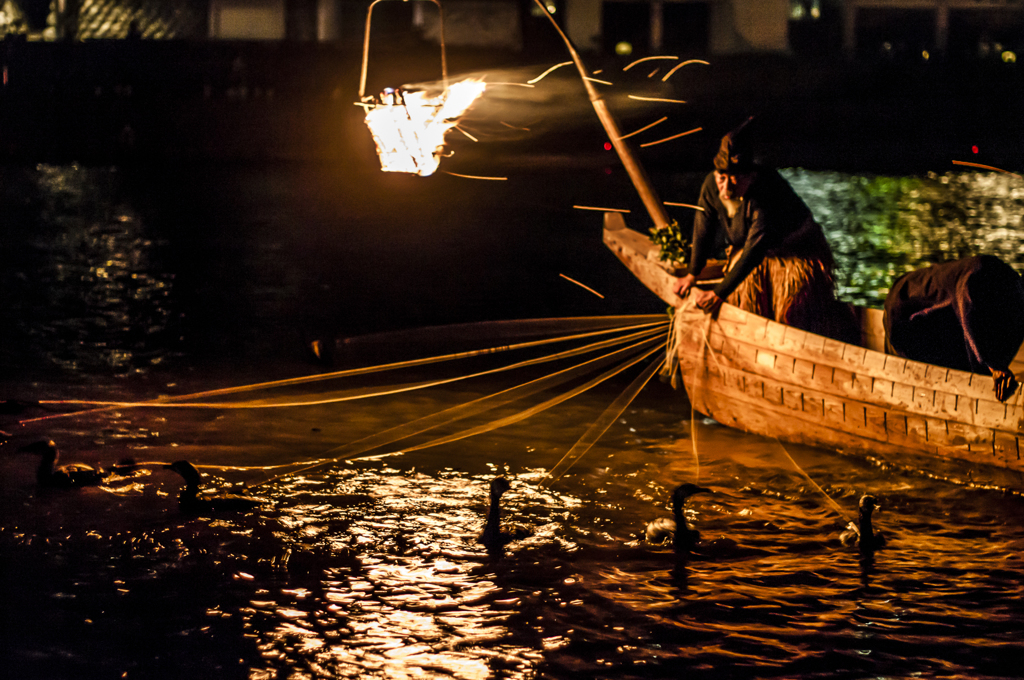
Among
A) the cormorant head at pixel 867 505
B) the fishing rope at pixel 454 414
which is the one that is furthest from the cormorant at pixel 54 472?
the cormorant head at pixel 867 505

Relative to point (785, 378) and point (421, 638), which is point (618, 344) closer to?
point (785, 378)

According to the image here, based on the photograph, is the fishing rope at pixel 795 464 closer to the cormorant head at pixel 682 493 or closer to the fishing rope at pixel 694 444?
the fishing rope at pixel 694 444

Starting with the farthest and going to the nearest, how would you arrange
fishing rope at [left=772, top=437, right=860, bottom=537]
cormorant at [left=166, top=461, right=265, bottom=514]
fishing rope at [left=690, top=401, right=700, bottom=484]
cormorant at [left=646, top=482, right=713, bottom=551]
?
fishing rope at [left=690, top=401, right=700, bottom=484] → cormorant at [left=166, top=461, right=265, bottom=514] → fishing rope at [left=772, top=437, right=860, bottom=537] → cormorant at [left=646, top=482, right=713, bottom=551]

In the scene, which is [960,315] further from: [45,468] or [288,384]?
[45,468]

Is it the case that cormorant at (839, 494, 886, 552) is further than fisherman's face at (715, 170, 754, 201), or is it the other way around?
fisherman's face at (715, 170, 754, 201)

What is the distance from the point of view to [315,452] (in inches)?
324

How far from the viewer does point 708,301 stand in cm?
827

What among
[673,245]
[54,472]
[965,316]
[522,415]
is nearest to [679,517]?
[965,316]

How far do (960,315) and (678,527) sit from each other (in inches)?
90.9

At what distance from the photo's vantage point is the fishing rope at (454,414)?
8.27 metres

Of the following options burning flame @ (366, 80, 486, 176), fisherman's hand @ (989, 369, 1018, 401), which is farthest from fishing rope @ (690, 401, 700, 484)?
burning flame @ (366, 80, 486, 176)

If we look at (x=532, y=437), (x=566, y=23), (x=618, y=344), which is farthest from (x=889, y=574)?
(x=566, y=23)

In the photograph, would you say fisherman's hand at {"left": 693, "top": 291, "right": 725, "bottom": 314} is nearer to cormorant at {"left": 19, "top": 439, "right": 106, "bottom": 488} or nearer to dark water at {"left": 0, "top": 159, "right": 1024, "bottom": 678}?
dark water at {"left": 0, "top": 159, "right": 1024, "bottom": 678}

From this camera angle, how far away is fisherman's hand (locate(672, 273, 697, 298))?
28.0 ft
